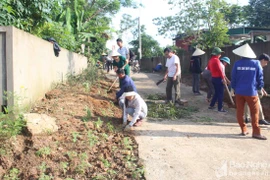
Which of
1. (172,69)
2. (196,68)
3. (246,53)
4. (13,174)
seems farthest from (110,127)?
(196,68)

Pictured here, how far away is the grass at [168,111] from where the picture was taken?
6.71 metres

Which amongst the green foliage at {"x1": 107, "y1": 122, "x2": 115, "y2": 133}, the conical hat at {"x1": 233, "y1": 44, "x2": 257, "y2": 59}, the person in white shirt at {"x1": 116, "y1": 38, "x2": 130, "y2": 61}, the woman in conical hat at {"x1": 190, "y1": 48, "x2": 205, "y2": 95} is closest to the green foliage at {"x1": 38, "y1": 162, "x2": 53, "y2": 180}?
the green foliage at {"x1": 107, "y1": 122, "x2": 115, "y2": 133}

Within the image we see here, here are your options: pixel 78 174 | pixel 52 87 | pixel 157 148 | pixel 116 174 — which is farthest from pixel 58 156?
pixel 52 87

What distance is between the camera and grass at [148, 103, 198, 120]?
6707 mm

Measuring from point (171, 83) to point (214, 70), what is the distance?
1258 mm

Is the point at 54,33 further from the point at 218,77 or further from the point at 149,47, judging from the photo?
the point at 149,47

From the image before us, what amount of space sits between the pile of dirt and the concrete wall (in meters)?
0.55

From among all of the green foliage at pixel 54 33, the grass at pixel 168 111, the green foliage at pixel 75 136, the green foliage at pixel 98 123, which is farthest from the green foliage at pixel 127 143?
the green foliage at pixel 54 33

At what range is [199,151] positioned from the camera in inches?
173

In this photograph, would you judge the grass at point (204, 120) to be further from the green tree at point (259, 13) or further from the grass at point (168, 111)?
the green tree at point (259, 13)

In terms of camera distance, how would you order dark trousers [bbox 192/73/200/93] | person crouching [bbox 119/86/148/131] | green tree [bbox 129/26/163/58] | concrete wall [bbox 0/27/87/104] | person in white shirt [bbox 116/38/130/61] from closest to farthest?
concrete wall [bbox 0/27/87/104] < person crouching [bbox 119/86/148/131] < person in white shirt [bbox 116/38/130/61] < dark trousers [bbox 192/73/200/93] < green tree [bbox 129/26/163/58]

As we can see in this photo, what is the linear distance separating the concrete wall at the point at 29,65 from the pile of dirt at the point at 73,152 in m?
0.55

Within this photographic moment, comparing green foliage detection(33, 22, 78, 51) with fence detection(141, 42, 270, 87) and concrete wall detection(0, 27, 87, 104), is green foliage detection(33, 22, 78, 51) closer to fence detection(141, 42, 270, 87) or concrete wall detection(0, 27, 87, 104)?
concrete wall detection(0, 27, 87, 104)

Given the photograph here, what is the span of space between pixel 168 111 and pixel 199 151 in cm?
252
